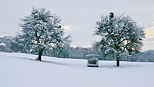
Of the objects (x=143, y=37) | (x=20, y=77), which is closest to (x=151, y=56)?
(x=143, y=37)

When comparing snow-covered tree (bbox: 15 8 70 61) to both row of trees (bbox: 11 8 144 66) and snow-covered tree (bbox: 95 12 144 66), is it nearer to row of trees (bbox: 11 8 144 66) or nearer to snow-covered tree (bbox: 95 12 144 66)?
row of trees (bbox: 11 8 144 66)

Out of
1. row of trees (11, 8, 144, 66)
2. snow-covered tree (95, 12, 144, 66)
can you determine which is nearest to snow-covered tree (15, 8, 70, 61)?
row of trees (11, 8, 144, 66)

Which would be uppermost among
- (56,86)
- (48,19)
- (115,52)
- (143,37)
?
(48,19)

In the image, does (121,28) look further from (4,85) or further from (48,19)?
(4,85)

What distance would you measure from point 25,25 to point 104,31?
1479 cm

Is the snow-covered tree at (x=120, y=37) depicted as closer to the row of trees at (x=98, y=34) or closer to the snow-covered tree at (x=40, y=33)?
the row of trees at (x=98, y=34)

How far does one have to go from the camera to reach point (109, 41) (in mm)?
41156

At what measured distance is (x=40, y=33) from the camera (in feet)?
139

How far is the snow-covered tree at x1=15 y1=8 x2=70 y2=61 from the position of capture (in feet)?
139

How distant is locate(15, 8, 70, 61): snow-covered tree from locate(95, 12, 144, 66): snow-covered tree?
8.14 m

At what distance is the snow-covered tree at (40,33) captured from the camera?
42375mm

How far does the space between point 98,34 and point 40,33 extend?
1062 cm

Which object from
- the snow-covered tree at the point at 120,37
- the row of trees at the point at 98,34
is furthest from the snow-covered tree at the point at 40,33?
the snow-covered tree at the point at 120,37

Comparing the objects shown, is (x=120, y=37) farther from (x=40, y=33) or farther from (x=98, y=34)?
(x=40, y=33)
